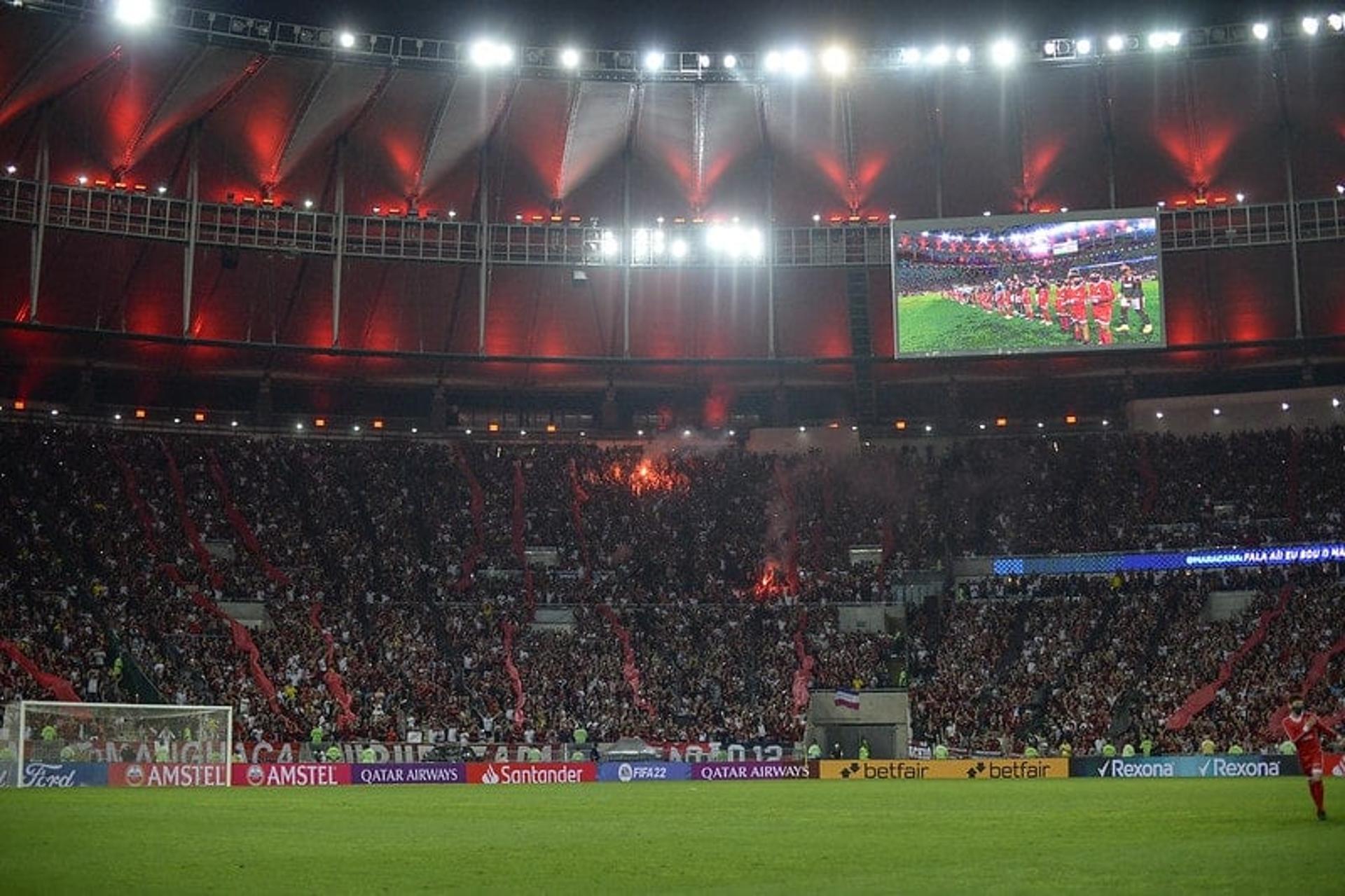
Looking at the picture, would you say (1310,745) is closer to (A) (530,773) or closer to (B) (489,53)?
(A) (530,773)

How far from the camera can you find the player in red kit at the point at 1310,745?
61.8 ft

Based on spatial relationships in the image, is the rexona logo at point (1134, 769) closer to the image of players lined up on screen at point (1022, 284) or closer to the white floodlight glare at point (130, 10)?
the image of players lined up on screen at point (1022, 284)

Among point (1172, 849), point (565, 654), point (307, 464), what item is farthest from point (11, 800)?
point (307, 464)

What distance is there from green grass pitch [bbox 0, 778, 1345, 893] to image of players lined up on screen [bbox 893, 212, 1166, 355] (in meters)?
26.4

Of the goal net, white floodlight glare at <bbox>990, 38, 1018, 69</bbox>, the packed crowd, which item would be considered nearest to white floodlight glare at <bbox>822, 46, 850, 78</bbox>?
white floodlight glare at <bbox>990, 38, 1018, 69</bbox>

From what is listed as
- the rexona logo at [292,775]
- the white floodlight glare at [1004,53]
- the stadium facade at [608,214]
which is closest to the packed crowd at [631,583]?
Answer: the stadium facade at [608,214]

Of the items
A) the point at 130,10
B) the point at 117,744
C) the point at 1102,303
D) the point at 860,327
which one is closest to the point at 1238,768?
the point at 1102,303

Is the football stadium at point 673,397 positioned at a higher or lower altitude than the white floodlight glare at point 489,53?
lower

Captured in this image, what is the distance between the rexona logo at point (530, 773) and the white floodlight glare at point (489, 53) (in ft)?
80.9

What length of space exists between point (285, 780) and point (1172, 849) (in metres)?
31.8

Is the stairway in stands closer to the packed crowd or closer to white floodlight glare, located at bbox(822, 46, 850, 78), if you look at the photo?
the packed crowd

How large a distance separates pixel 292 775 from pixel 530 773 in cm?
709

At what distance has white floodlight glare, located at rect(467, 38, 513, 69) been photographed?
5241 cm

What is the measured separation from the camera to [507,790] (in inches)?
1444
